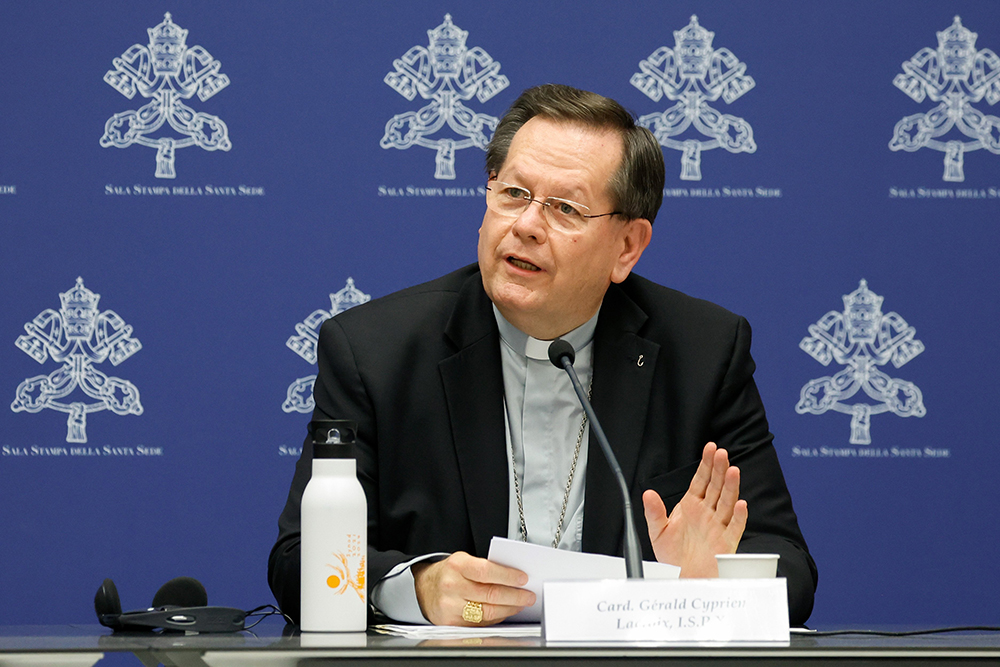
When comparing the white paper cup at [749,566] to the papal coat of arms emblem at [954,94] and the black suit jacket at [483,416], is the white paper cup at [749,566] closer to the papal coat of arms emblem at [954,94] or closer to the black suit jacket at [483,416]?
the black suit jacket at [483,416]

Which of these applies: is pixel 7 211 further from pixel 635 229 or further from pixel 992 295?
pixel 992 295

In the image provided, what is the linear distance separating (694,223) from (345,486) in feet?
6.72

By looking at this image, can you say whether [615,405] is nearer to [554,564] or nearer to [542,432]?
[542,432]

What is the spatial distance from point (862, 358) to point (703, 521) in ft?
5.60

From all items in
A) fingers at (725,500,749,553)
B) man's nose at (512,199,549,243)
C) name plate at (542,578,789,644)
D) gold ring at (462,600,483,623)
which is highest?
man's nose at (512,199,549,243)

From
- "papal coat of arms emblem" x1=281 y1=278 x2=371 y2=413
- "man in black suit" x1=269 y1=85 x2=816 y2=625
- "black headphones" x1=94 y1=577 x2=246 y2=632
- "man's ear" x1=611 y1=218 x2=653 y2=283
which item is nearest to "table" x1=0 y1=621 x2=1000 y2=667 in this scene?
"black headphones" x1=94 y1=577 x2=246 y2=632

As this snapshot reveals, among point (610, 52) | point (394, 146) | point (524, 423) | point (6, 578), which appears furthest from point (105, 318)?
point (610, 52)

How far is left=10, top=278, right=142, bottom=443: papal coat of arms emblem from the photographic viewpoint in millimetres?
3082

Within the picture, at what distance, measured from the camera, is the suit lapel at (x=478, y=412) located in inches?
83.4

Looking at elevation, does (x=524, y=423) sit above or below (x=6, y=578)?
above

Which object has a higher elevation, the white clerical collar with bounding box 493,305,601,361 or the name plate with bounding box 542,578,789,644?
the white clerical collar with bounding box 493,305,601,361

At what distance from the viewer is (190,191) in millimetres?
3133

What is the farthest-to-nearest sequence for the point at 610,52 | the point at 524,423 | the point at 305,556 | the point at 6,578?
1. the point at 610,52
2. the point at 6,578
3. the point at 524,423
4. the point at 305,556

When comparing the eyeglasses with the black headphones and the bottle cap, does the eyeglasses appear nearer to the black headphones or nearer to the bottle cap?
the bottle cap
